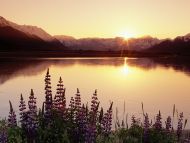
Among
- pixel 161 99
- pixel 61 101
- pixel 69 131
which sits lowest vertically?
pixel 161 99

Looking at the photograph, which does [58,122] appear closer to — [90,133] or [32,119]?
[32,119]

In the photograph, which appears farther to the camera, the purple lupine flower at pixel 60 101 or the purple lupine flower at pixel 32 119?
the purple lupine flower at pixel 60 101

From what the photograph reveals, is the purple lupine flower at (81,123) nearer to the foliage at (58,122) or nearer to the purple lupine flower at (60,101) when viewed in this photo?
the foliage at (58,122)

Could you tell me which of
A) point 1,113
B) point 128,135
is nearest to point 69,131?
point 128,135

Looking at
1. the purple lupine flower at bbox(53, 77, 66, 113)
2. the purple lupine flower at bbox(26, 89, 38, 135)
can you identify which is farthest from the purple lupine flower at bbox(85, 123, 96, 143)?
the purple lupine flower at bbox(53, 77, 66, 113)

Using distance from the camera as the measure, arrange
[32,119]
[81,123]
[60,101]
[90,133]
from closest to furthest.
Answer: [90,133]
[32,119]
[81,123]
[60,101]

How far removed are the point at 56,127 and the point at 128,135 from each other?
4.30 metres

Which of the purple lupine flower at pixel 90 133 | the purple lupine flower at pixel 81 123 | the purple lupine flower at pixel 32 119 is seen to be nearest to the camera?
the purple lupine flower at pixel 90 133

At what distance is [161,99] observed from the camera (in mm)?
46188

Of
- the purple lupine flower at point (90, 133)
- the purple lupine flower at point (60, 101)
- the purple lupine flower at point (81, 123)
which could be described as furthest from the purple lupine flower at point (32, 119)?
the purple lupine flower at point (90, 133)

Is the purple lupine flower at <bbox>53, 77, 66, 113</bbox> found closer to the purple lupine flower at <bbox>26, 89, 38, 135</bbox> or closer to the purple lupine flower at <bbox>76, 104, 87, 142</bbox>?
the purple lupine flower at <bbox>76, 104, 87, 142</bbox>

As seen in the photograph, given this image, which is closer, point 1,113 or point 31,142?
point 31,142

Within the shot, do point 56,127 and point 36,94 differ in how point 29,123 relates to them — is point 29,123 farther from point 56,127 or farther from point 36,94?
point 36,94

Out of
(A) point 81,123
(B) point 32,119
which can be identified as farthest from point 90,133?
(B) point 32,119
